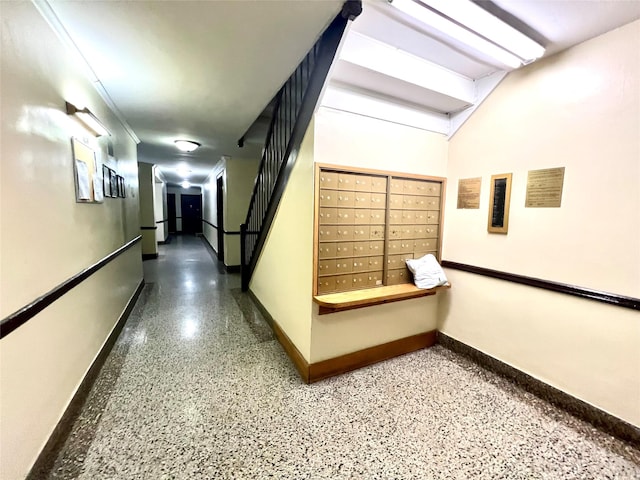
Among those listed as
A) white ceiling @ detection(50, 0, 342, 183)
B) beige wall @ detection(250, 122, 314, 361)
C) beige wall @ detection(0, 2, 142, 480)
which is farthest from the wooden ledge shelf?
white ceiling @ detection(50, 0, 342, 183)

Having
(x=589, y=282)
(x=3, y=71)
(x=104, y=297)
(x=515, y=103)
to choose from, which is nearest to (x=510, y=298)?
(x=589, y=282)

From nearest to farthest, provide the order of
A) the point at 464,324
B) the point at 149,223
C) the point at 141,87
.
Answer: the point at 141,87
the point at 464,324
the point at 149,223

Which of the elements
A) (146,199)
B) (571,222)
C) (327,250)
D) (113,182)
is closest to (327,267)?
(327,250)

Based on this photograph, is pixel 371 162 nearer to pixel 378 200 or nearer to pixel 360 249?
pixel 378 200

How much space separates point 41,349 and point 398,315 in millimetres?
2287

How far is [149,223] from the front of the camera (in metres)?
6.10

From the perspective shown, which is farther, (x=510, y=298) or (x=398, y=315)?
(x=398, y=315)

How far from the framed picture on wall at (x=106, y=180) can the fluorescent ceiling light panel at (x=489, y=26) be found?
2.64 m

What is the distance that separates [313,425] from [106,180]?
103 inches

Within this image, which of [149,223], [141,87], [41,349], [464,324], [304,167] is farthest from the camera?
[149,223]

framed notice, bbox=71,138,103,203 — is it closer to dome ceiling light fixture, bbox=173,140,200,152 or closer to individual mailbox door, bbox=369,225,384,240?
dome ceiling light fixture, bbox=173,140,200,152

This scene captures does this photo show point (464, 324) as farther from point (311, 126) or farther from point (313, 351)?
point (311, 126)

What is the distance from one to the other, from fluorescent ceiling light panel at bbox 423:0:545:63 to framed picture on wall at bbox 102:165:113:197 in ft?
8.67

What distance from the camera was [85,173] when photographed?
6.00ft
